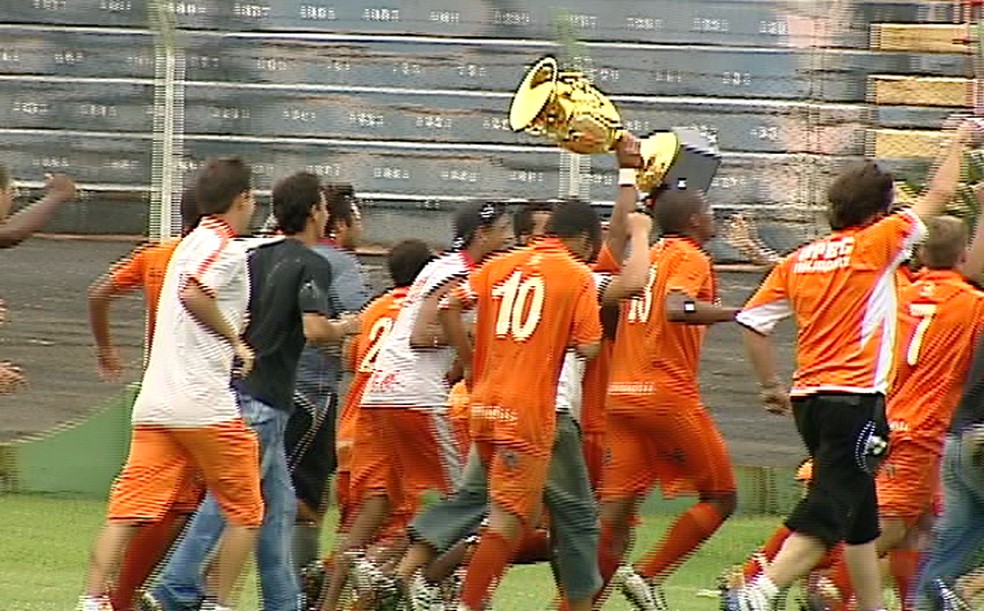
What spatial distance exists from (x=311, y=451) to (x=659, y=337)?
1.68 m

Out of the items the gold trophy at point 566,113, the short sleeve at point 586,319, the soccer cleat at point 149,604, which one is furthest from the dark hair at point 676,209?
the soccer cleat at point 149,604

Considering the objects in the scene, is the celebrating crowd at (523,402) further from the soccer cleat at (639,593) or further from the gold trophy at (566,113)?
the gold trophy at (566,113)

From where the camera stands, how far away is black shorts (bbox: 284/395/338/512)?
1100 cm

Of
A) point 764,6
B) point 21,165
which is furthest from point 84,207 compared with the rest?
point 764,6

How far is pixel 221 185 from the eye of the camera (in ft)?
30.9

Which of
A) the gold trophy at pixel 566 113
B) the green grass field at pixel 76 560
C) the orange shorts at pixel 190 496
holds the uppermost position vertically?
the gold trophy at pixel 566 113

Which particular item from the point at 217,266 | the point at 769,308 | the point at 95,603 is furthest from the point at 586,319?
the point at 95,603

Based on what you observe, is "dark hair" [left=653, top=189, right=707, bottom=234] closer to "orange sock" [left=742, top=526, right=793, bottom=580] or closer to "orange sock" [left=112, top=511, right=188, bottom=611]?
"orange sock" [left=742, top=526, right=793, bottom=580]

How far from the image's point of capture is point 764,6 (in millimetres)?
16594

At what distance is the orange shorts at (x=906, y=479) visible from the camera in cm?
1057

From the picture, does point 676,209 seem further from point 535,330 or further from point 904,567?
point 904,567

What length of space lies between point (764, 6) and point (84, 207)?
16.1 feet

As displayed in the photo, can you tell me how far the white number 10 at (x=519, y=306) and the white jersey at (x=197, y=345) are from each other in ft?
3.47

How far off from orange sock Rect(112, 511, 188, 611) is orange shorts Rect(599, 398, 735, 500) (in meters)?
2.23
